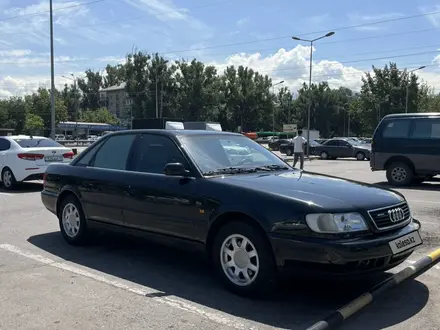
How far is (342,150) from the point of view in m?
33.2

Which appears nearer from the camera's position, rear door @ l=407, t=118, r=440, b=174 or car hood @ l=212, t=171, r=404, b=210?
car hood @ l=212, t=171, r=404, b=210

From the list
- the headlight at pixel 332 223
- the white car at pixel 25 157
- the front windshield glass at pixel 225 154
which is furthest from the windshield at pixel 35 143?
the headlight at pixel 332 223

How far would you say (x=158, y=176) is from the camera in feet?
17.5

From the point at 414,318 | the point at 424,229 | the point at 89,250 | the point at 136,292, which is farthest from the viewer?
the point at 424,229

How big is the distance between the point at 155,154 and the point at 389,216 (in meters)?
2.61

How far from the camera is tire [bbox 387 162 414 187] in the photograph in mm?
13734

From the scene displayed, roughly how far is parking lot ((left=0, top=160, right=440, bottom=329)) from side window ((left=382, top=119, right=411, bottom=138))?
7.79m

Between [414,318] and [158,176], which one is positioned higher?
[158,176]

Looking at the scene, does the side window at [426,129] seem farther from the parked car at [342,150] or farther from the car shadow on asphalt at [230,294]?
the parked car at [342,150]

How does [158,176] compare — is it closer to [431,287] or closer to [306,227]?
[306,227]

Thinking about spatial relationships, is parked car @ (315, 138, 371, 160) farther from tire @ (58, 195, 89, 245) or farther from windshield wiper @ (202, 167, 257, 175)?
windshield wiper @ (202, 167, 257, 175)

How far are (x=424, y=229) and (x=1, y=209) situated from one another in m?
7.69

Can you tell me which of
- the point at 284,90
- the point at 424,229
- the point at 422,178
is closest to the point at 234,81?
the point at 284,90

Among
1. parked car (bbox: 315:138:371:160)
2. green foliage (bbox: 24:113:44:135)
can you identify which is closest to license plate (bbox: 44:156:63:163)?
parked car (bbox: 315:138:371:160)
